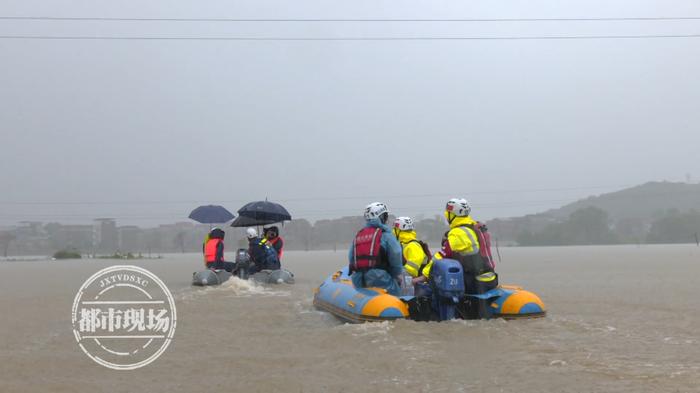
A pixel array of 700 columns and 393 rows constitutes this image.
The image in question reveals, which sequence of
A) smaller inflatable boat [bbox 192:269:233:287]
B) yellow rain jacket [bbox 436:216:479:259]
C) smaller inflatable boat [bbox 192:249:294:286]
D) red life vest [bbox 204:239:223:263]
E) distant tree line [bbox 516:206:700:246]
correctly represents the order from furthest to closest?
distant tree line [bbox 516:206:700:246], red life vest [bbox 204:239:223:263], smaller inflatable boat [bbox 192:249:294:286], smaller inflatable boat [bbox 192:269:233:287], yellow rain jacket [bbox 436:216:479:259]

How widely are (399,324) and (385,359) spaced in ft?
6.29

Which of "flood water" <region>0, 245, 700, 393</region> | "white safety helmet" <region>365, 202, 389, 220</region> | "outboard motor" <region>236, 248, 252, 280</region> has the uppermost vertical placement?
"white safety helmet" <region>365, 202, 389, 220</region>

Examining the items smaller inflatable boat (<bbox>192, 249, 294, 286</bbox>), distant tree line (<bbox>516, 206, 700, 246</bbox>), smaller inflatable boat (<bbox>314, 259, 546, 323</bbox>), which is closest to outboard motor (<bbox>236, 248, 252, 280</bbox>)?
smaller inflatable boat (<bbox>192, 249, 294, 286</bbox>)

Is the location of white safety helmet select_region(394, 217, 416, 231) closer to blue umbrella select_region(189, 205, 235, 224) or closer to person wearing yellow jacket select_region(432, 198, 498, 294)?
person wearing yellow jacket select_region(432, 198, 498, 294)

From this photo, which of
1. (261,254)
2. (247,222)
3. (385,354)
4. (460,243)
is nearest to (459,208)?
(460,243)

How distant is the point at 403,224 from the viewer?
10.9 m

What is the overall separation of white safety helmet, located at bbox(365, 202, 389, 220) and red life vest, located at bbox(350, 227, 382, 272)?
18cm

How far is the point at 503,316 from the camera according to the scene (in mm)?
9141

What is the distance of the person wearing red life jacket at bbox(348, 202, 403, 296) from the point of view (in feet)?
30.8

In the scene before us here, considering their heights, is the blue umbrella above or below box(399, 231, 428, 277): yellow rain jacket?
above

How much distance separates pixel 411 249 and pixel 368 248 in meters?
1.36

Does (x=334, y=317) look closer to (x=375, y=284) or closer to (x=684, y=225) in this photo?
(x=375, y=284)

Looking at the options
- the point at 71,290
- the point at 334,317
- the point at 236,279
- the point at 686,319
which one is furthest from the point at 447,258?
the point at 71,290

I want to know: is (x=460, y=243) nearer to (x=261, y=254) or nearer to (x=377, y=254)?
(x=377, y=254)
